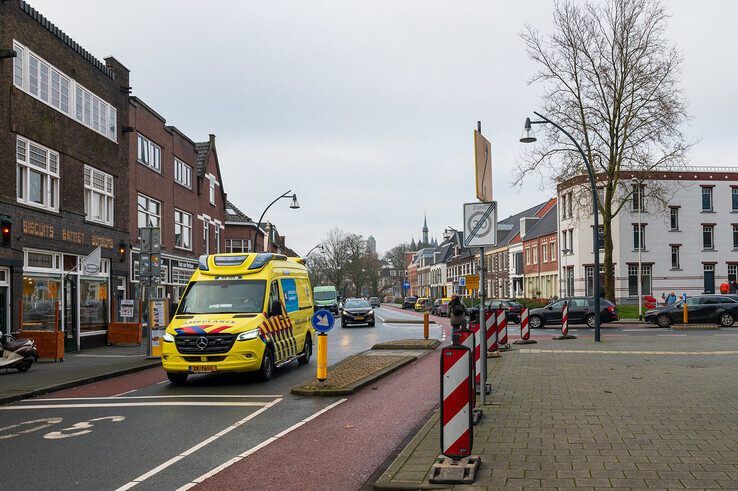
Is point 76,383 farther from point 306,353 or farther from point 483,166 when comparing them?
point 483,166

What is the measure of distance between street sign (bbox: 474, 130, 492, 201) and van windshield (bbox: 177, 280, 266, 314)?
593cm

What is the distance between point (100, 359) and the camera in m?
18.7

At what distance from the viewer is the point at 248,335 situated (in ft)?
41.3

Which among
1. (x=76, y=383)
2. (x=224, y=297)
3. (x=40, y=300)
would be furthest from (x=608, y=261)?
(x=76, y=383)

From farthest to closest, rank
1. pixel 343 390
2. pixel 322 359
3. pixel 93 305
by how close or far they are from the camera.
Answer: pixel 93 305 < pixel 322 359 < pixel 343 390

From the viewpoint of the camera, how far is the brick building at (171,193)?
1112 inches

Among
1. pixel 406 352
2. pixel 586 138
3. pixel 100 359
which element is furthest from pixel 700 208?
pixel 100 359

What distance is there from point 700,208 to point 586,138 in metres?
22.6

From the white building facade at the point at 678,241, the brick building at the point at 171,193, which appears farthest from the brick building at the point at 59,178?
the white building facade at the point at 678,241

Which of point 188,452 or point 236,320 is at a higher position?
point 236,320

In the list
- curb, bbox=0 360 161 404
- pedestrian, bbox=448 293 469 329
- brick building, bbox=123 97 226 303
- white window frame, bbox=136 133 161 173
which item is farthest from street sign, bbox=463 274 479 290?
white window frame, bbox=136 133 161 173

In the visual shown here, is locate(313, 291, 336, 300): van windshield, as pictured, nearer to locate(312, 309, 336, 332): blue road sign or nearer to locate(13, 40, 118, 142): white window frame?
locate(13, 40, 118, 142): white window frame

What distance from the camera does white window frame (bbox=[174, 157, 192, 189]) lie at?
3406 centimetres

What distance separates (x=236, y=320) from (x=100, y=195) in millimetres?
14029
